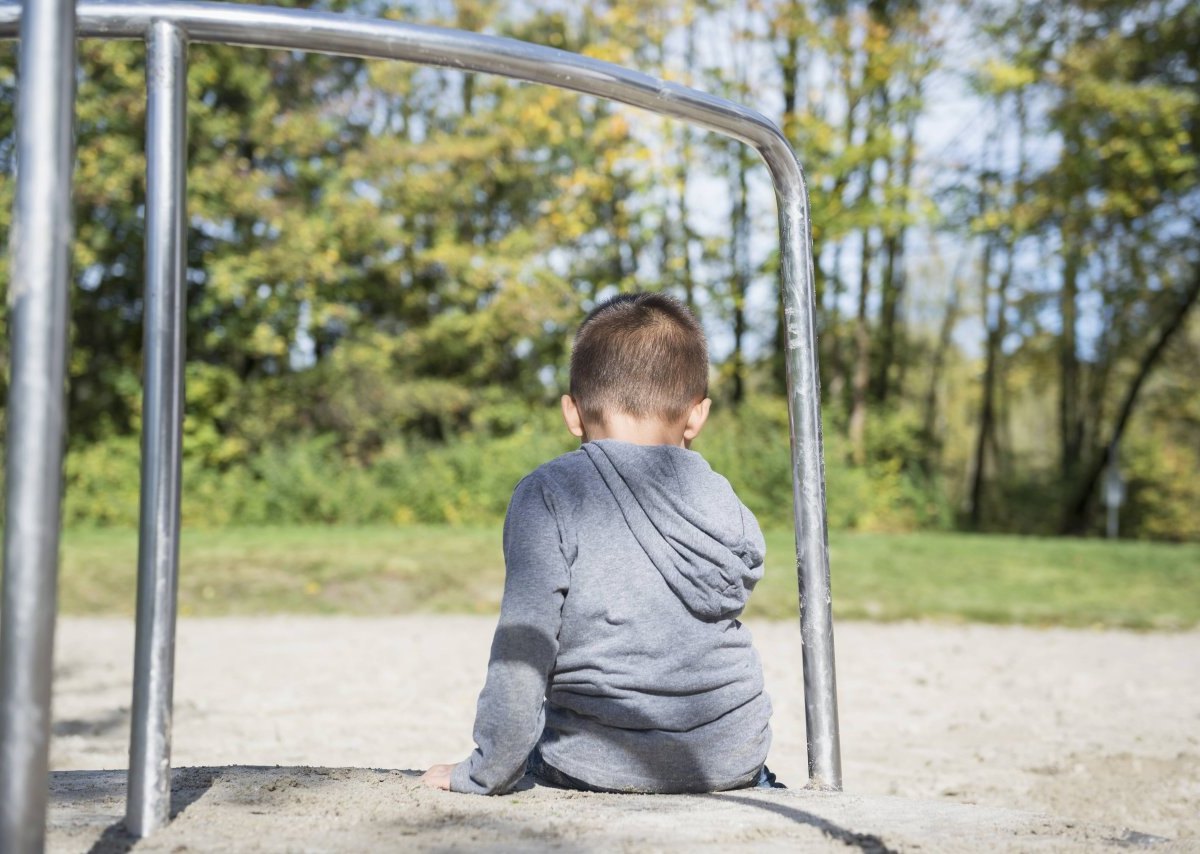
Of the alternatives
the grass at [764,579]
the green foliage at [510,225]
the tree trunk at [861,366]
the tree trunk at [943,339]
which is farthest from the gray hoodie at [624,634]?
the tree trunk at [943,339]

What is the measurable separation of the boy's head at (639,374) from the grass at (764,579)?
637 cm

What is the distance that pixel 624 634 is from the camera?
1699mm

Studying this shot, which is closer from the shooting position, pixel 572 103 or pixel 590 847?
pixel 590 847

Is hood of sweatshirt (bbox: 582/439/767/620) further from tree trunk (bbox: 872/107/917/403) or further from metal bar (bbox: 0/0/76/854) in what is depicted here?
tree trunk (bbox: 872/107/917/403)

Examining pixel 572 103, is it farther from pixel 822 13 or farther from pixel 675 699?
pixel 675 699

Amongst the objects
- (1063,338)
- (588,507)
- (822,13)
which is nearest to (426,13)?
(822,13)

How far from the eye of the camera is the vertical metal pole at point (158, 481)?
123 cm

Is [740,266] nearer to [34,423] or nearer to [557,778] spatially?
[557,778]

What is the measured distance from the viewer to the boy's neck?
1.85m

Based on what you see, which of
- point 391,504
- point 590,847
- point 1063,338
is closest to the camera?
point 590,847

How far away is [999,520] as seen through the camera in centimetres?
2123

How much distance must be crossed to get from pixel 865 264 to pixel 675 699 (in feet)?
55.6

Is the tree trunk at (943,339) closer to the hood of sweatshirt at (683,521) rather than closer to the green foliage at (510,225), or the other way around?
the green foliage at (510,225)

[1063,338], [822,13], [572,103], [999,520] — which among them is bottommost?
[999,520]
